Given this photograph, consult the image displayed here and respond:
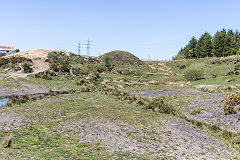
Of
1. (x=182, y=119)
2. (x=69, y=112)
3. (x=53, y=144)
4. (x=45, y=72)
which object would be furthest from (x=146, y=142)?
(x=45, y=72)

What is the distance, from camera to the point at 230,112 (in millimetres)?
25156

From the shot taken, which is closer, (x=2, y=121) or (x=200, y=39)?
(x=2, y=121)

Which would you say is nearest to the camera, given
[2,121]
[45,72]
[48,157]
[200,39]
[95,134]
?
[48,157]

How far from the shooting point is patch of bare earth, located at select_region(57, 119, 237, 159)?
14.2 m

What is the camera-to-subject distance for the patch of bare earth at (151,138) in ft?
46.4

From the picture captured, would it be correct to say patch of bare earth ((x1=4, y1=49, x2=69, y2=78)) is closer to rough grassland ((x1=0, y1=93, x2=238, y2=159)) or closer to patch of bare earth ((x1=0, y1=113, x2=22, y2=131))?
patch of bare earth ((x1=0, y1=113, x2=22, y2=131))

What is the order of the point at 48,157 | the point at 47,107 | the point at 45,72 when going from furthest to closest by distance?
the point at 45,72 → the point at 47,107 → the point at 48,157

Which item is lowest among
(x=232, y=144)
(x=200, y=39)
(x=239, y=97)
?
(x=232, y=144)

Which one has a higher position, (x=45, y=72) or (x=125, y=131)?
(x=45, y=72)

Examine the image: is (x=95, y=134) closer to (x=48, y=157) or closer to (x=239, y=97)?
(x=48, y=157)

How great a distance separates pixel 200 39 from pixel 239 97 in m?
117

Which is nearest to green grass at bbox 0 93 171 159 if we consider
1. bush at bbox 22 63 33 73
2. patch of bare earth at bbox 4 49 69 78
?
bush at bbox 22 63 33 73

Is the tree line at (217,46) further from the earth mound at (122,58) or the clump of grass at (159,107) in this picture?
the clump of grass at (159,107)

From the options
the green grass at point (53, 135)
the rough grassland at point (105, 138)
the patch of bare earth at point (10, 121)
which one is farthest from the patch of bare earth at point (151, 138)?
the patch of bare earth at point (10, 121)
